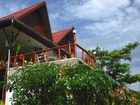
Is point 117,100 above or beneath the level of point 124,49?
beneath

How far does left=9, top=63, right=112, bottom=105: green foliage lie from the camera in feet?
54.8

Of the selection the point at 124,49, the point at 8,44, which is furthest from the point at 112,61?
the point at 8,44

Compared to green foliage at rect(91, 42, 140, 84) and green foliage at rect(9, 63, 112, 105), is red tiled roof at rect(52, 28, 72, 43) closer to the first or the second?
green foliage at rect(91, 42, 140, 84)

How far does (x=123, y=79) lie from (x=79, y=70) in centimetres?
1935

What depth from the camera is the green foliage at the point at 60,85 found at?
16703 millimetres

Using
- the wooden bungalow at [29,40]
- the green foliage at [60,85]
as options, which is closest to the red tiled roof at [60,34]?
the wooden bungalow at [29,40]

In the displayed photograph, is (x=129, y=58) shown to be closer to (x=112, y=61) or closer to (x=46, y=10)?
(x=112, y=61)

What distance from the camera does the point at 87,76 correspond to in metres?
16.7

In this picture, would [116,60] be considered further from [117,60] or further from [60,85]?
[60,85]

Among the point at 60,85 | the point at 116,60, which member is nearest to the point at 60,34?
the point at 116,60

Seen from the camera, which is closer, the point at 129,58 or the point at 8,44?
the point at 8,44

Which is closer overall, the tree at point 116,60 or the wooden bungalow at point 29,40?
the wooden bungalow at point 29,40

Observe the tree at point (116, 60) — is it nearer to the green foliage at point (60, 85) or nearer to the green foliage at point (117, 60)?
the green foliage at point (117, 60)

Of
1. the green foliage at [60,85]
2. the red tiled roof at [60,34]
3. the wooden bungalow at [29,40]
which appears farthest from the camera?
the red tiled roof at [60,34]
